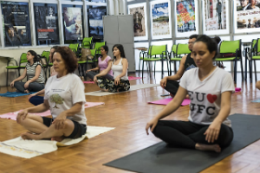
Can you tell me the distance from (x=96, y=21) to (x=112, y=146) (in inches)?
338

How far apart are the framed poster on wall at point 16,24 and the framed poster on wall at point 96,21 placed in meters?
2.08

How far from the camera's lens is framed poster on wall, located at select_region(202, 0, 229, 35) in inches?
351

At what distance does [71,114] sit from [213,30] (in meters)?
7.23

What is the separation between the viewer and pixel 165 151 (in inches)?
101

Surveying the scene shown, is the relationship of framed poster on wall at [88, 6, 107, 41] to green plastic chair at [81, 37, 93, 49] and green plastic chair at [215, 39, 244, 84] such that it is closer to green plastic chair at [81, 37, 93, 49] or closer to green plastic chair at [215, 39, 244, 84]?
green plastic chair at [81, 37, 93, 49]

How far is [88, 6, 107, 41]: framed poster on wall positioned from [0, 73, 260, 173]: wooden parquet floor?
6153 mm

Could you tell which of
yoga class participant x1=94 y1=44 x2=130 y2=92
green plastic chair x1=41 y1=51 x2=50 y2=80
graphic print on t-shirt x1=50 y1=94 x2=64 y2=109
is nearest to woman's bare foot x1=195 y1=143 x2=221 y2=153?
graphic print on t-shirt x1=50 y1=94 x2=64 y2=109

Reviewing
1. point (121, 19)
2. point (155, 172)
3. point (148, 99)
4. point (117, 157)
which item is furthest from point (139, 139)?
point (121, 19)

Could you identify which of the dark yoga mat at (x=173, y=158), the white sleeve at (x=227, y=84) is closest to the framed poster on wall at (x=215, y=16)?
the dark yoga mat at (x=173, y=158)

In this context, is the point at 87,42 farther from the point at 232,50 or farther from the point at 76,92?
the point at 76,92

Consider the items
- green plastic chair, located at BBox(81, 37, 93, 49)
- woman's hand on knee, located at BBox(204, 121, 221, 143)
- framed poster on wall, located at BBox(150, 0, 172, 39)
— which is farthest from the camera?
framed poster on wall, located at BBox(150, 0, 172, 39)

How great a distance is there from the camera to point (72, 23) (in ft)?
34.3

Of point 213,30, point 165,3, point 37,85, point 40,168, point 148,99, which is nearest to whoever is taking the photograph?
point 40,168

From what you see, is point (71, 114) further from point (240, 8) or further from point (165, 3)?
point (165, 3)
